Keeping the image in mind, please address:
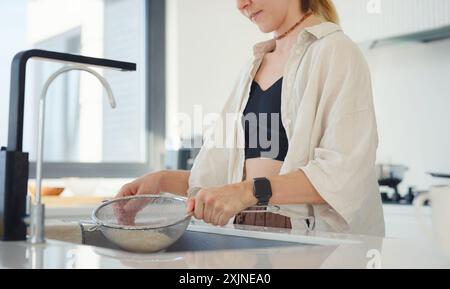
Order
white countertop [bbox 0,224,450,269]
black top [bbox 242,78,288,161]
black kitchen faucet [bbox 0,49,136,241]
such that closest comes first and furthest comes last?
white countertop [bbox 0,224,450,269] → black kitchen faucet [bbox 0,49,136,241] → black top [bbox 242,78,288,161]

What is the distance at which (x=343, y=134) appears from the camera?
1.22 meters

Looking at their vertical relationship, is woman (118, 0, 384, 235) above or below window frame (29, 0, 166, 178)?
below

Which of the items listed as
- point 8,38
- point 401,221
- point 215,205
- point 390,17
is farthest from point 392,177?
point 8,38

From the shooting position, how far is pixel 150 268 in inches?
23.3

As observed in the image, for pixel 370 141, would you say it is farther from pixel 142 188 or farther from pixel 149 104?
pixel 149 104

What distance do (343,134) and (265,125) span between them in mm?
276

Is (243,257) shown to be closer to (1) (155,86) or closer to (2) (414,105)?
(2) (414,105)

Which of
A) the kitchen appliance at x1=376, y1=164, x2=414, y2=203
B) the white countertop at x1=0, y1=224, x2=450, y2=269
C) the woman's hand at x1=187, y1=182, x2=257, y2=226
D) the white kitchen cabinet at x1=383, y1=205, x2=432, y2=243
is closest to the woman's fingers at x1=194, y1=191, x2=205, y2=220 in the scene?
the woman's hand at x1=187, y1=182, x2=257, y2=226

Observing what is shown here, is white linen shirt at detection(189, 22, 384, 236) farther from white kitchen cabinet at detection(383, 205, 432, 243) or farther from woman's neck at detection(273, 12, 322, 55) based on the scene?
white kitchen cabinet at detection(383, 205, 432, 243)

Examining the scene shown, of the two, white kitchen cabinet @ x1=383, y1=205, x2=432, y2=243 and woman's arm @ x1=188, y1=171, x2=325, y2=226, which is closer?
woman's arm @ x1=188, y1=171, x2=325, y2=226

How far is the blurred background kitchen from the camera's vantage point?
306cm

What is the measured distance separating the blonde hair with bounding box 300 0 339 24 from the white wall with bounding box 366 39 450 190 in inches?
68.8

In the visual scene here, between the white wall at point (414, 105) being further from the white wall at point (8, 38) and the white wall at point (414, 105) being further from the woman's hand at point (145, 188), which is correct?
the white wall at point (8, 38)

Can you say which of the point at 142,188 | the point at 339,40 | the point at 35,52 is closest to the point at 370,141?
the point at 339,40
